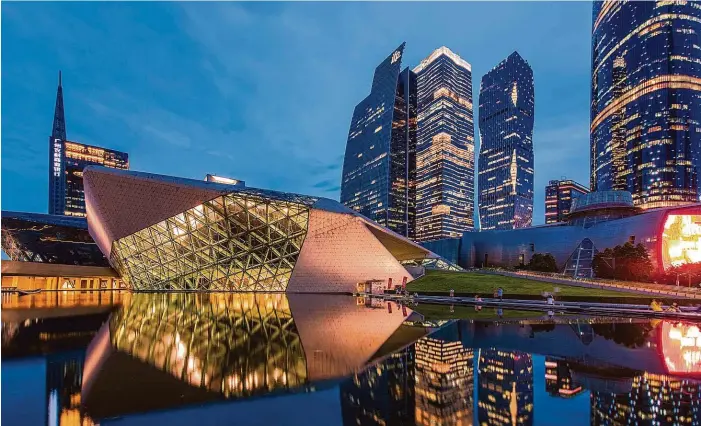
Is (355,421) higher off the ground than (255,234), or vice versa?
(255,234)

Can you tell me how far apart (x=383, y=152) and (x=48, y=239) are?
121 metres

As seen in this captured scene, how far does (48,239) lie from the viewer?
4919cm

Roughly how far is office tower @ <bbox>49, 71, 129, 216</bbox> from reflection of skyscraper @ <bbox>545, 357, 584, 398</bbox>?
510 ft

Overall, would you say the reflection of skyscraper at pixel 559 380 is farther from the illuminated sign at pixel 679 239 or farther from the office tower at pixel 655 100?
the office tower at pixel 655 100

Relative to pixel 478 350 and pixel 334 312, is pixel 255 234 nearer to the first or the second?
pixel 334 312

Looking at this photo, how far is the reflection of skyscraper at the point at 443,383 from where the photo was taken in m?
6.15

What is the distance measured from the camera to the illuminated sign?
48031 mm

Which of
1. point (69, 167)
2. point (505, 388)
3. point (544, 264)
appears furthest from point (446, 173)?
point (505, 388)

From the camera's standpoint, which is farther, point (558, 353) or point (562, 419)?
point (558, 353)

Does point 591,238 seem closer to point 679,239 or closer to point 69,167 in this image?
point 679,239

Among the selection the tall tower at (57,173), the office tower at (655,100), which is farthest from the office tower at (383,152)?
the tall tower at (57,173)

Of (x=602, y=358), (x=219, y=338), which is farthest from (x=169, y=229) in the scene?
(x=602, y=358)

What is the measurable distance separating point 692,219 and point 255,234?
177ft

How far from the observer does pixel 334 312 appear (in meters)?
21.3
